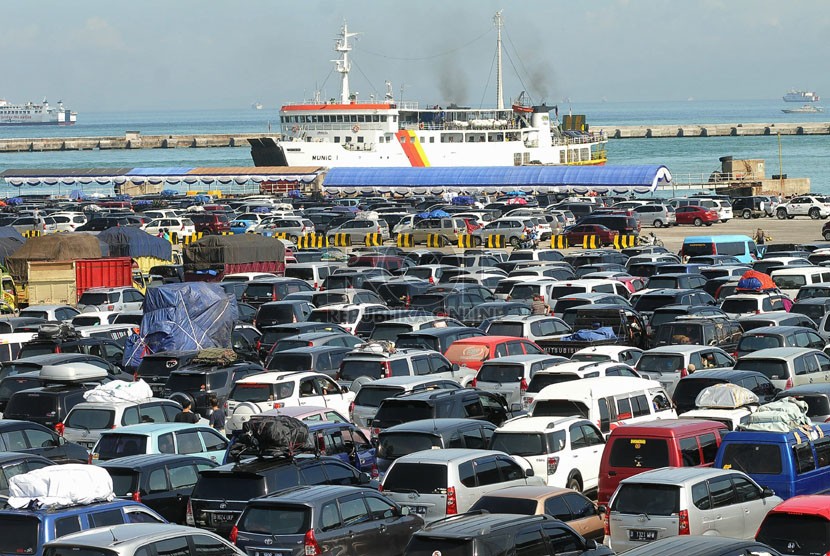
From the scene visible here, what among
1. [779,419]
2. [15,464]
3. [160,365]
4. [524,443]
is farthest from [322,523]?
[160,365]

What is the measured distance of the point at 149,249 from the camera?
43594mm

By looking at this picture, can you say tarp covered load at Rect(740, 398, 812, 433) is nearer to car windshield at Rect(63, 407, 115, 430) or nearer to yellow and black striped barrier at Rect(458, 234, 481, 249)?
car windshield at Rect(63, 407, 115, 430)

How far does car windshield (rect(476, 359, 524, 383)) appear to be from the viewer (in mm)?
21469

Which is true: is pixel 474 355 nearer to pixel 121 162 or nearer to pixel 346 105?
pixel 346 105

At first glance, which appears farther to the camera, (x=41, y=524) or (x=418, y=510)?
(x=418, y=510)

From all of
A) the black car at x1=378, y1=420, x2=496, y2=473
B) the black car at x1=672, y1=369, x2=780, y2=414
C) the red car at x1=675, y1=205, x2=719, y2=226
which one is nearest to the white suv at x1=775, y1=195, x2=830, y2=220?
the red car at x1=675, y1=205, x2=719, y2=226

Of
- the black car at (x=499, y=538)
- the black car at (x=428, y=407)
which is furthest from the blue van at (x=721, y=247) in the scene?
the black car at (x=499, y=538)

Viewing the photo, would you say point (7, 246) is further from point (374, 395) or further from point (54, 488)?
point (54, 488)

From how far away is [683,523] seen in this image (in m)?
13.1

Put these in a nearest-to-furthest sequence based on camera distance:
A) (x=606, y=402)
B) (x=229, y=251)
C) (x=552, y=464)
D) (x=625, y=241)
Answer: (x=552, y=464) → (x=606, y=402) → (x=229, y=251) → (x=625, y=241)

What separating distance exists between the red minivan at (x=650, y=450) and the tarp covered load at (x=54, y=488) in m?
6.22

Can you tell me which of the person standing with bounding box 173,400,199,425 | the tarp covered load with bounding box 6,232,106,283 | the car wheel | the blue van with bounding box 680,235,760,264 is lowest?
the car wheel

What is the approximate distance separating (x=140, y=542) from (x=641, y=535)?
522 centimetres

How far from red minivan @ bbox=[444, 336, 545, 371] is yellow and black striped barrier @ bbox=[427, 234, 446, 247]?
31658 millimetres
